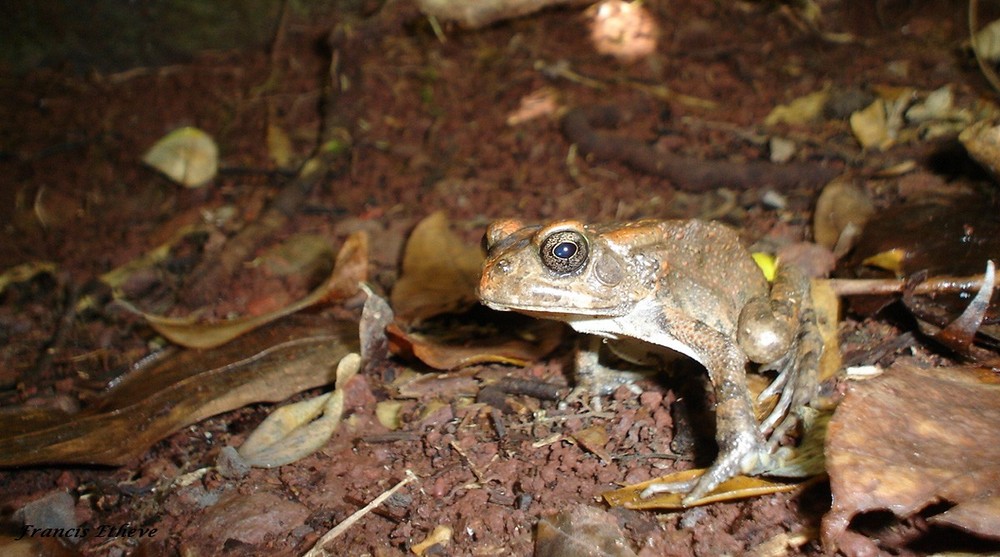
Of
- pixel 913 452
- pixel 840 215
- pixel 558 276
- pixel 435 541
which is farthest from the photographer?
pixel 840 215

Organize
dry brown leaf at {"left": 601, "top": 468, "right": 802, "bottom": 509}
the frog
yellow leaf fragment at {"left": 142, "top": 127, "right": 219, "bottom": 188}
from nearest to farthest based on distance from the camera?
dry brown leaf at {"left": 601, "top": 468, "right": 802, "bottom": 509}
the frog
yellow leaf fragment at {"left": 142, "top": 127, "right": 219, "bottom": 188}

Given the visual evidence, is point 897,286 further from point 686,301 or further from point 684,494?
point 684,494

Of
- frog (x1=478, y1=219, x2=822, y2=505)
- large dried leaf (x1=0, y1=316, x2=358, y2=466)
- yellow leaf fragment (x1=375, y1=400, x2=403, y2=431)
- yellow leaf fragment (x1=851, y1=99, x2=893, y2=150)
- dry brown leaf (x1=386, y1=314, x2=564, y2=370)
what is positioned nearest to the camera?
frog (x1=478, y1=219, x2=822, y2=505)

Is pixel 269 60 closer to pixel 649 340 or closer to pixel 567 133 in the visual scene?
pixel 567 133

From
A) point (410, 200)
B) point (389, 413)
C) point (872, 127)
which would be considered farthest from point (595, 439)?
point (872, 127)

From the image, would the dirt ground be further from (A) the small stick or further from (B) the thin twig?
(B) the thin twig

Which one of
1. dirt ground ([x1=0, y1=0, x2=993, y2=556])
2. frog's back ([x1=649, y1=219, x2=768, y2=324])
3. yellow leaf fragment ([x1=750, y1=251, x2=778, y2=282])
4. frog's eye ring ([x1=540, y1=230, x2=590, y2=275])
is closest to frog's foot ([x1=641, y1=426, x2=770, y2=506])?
dirt ground ([x1=0, y1=0, x2=993, y2=556])
